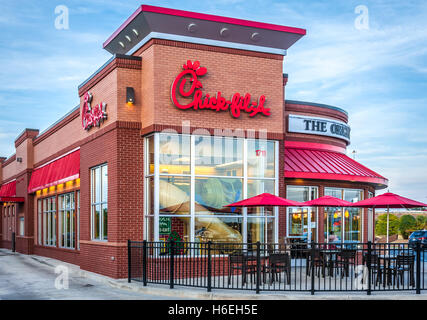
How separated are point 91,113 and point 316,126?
927 cm

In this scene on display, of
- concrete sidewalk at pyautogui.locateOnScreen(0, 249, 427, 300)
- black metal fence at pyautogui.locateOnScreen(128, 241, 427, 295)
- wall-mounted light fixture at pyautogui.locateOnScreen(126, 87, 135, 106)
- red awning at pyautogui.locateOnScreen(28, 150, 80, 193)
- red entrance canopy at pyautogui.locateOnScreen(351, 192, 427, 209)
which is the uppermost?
wall-mounted light fixture at pyautogui.locateOnScreen(126, 87, 135, 106)

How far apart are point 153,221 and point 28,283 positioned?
A: 4.24 metres

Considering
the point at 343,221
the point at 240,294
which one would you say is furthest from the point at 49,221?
the point at 240,294

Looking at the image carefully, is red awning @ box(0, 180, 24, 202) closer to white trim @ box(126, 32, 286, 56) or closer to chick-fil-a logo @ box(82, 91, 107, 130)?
chick-fil-a logo @ box(82, 91, 107, 130)

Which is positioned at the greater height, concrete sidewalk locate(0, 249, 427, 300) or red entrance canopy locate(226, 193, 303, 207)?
red entrance canopy locate(226, 193, 303, 207)

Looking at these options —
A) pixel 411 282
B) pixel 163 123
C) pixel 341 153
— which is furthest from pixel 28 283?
pixel 341 153

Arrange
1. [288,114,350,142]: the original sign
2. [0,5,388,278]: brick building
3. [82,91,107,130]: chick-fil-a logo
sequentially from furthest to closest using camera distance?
1. [288,114,350,142]: the original sign
2. [82,91,107,130]: chick-fil-a logo
3. [0,5,388,278]: brick building

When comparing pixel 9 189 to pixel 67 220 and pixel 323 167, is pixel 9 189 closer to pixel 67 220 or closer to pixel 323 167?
pixel 67 220

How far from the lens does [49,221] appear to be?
28.0 meters

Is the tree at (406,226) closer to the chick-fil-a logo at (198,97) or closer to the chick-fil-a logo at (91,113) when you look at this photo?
the chick-fil-a logo at (198,97)

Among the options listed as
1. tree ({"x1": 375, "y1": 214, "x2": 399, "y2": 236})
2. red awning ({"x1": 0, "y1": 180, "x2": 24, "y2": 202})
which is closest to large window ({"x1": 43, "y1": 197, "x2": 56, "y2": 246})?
red awning ({"x1": 0, "y1": 180, "x2": 24, "y2": 202})

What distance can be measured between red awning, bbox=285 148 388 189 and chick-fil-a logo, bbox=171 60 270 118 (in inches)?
152

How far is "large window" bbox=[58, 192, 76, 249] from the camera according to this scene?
23.6m
